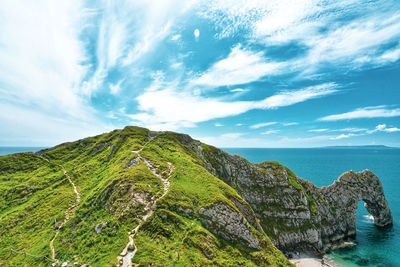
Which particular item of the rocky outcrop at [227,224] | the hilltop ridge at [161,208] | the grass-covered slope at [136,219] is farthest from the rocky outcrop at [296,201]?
the rocky outcrop at [227,224]

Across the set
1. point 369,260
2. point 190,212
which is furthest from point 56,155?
point 369,260

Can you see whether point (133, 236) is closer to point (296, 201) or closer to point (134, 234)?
point (134, 234)

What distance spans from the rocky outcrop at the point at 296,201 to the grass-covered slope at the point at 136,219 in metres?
28.0

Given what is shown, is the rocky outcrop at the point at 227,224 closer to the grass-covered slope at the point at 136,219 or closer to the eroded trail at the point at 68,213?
the grass-covered slope at the point at 136,219

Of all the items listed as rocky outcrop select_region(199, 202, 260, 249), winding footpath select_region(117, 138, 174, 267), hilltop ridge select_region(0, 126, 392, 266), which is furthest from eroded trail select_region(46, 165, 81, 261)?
rocky outcrop select_region(199, 202, 260, 249)

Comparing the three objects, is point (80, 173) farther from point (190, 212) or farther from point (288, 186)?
point (288, 186)

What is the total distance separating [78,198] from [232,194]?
38.2 meters

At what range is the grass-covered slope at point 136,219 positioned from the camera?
81.2 feet

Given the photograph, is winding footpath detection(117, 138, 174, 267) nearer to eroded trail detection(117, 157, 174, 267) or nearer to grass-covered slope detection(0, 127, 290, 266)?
eroded trail detection(117, 157, 174, 267)

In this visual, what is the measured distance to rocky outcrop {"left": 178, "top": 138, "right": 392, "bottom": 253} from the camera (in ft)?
207

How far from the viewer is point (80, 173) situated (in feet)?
185

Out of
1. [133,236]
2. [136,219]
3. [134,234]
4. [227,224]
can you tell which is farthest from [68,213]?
[227,224]

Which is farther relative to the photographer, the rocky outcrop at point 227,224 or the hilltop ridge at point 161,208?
the rocky outcrop at point 227,224

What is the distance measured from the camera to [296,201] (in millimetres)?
70312
